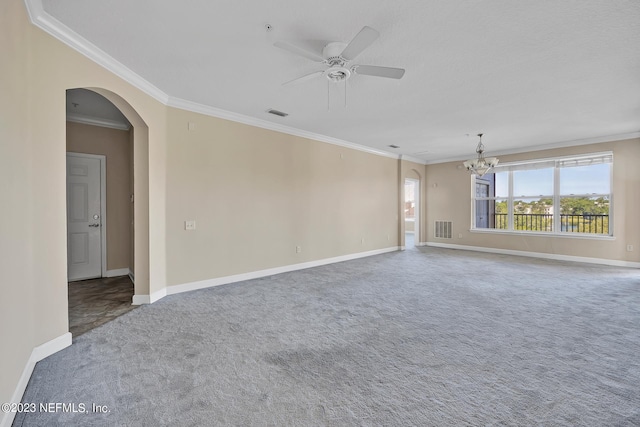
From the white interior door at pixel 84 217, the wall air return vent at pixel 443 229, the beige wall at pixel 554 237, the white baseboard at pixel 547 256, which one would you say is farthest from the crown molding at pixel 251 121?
the white baseboard at pixel 547 256

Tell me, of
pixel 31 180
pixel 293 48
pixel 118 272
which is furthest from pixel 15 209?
pixel 118 272

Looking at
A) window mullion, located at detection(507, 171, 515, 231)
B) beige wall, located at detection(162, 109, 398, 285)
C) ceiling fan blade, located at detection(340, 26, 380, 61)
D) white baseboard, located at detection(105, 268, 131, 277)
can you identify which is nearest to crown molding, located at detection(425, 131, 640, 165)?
window mullion, located at detection(507, 171, 515, 231)

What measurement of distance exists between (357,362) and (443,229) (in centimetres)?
757

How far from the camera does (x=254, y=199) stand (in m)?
4.92

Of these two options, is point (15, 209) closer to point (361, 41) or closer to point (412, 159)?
point (361, 41)

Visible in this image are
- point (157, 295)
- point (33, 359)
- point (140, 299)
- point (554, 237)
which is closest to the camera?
point (33, 359)

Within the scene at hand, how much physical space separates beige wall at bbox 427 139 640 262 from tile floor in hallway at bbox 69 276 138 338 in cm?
828

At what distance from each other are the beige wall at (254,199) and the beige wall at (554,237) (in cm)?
313

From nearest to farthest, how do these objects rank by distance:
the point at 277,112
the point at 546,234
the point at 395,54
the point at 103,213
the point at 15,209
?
1. the point at 15,209
2. the point at 395,54
3. the point at 277,112
4. the point at 103,213
5. the point at 546,234

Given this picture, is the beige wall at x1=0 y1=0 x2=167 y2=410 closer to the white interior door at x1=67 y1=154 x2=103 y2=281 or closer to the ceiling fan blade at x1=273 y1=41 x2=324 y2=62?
the ceiling fan blade at x1=273 y1=41 x2=324 y2=62

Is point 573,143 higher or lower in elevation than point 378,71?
higher

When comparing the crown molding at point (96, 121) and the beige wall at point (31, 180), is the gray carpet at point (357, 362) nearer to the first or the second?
the beige wall at point (31, 180)

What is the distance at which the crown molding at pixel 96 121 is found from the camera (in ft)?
15.5

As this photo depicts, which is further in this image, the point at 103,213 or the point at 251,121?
the point at 103,213
